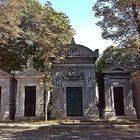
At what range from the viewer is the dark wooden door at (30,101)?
22531mm

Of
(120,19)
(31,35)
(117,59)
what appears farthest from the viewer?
(117,59)

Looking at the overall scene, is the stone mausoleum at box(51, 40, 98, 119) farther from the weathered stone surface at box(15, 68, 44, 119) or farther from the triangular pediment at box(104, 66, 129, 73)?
the triangular pediment at box(104, 66, 129, 73)

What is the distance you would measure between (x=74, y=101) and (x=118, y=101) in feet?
11.0

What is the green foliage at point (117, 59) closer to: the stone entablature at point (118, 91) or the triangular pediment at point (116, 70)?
the triangular pediment at point (116, 70)

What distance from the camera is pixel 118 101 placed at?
75.6ft

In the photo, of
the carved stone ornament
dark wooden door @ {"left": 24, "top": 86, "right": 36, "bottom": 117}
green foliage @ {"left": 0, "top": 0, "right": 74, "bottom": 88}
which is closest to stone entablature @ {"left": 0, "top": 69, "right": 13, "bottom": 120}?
dark wooden door @ {"left": 24, "top": 86, "right": 36, "bottom": 117}

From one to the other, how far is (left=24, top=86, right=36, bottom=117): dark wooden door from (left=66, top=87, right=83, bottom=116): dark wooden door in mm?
2571

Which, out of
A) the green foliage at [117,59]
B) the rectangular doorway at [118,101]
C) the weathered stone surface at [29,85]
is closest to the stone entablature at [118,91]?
the rectangular doorway at [118,101]

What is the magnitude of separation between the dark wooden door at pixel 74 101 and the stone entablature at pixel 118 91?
1998 millimetres

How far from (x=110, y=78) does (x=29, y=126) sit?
8.34 meters

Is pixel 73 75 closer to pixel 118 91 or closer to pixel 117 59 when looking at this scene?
pixel 118 91

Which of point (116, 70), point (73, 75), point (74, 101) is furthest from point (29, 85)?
point (116, 70)

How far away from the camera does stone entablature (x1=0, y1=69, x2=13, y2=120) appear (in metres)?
22.2

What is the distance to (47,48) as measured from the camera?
2241 cm
